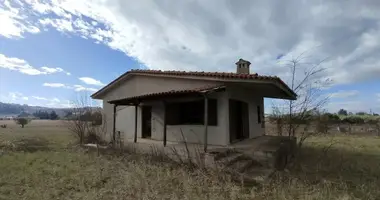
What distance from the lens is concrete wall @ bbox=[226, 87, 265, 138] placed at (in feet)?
42.2

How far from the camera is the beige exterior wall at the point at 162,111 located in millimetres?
11680

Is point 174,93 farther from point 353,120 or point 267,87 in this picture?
point 353,120

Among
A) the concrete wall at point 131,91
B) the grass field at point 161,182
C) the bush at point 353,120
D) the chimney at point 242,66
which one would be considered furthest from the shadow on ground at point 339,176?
the bush at point 353,120

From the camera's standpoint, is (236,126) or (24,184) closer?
(24,184)

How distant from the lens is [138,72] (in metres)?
15.4

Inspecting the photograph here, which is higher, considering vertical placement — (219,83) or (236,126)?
A: (219,83)

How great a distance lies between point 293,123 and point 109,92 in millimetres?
10867

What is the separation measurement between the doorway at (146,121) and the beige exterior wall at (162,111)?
0.68 ft

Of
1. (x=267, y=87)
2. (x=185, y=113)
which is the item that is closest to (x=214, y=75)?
(x=267, y=87)

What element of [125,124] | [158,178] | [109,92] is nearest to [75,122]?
[109,92]

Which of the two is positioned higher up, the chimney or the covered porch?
the chimney

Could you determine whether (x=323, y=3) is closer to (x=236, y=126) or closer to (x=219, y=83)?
(x=219, y=83)

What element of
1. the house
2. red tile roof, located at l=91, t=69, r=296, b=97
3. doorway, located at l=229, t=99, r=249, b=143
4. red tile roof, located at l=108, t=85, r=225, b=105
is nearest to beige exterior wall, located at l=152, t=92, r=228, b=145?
the house

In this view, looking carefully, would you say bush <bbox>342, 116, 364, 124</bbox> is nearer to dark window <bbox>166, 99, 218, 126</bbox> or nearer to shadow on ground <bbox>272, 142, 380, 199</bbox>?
shadow on ground <bbox>272, 142, 380, 199</bbox>
